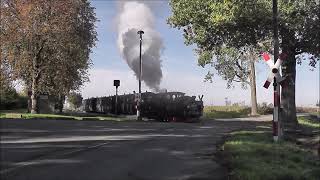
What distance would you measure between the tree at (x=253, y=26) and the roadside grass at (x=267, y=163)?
14.6 meters

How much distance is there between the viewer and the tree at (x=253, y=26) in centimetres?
3297

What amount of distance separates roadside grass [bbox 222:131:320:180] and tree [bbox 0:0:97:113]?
1246 inches

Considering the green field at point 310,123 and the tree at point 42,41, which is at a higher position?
the tree at point 42,41

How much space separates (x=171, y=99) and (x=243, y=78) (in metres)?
20.4

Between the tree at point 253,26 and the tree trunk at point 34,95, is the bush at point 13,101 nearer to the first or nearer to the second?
the tree trunk at point 34,95

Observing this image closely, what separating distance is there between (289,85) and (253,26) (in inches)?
Answer: 179

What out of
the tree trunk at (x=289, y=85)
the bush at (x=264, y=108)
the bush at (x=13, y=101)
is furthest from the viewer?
the bush at (x=13, y=101)

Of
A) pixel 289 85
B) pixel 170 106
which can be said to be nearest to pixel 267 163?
pixel 289 85

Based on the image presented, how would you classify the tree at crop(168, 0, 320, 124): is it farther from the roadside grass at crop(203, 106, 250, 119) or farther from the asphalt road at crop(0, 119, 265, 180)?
the roadside grass at crop(203, 106, 250, 119)

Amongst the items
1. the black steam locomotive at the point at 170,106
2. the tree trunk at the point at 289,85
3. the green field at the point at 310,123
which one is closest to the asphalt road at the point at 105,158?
the tree trunk at the point at 289,85

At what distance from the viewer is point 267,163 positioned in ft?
46.8

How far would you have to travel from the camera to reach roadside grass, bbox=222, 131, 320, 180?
39.4ft

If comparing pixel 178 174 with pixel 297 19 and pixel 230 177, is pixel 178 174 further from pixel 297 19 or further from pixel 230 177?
pixel 297 19

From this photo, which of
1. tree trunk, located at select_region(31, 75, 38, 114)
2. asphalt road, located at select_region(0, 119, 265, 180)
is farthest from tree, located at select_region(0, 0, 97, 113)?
asphalt road, located at select_region(0, 119, 265, 180)
